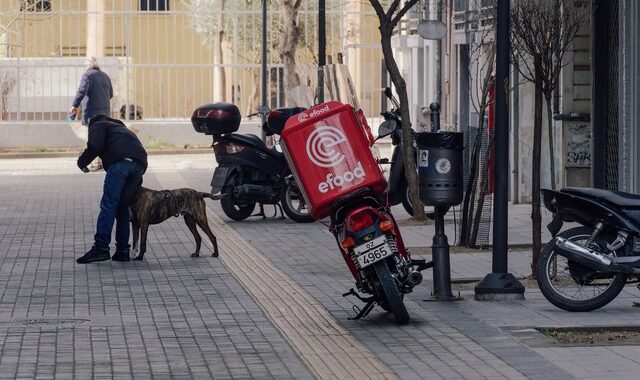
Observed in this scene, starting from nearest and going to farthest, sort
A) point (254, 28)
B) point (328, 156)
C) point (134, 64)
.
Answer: point (328, 156)
point (134, 64)
point (254, 28)

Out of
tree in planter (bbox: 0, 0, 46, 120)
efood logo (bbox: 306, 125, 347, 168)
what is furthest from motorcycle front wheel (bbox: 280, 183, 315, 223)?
tree in planter (bbox: 0, 0, 46, 120)

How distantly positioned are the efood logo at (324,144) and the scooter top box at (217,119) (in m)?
7.82

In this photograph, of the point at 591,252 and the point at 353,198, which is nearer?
the point at 353,198

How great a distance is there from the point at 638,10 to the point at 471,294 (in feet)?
21.5

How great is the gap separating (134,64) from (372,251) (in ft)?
85.0

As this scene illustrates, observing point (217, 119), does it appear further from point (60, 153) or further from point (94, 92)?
point (60, 153)

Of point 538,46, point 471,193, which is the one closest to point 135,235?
point 471,193

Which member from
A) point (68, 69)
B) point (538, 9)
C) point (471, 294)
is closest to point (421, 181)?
point (471, 294)

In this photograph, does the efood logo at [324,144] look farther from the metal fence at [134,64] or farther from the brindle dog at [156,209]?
the metal fence at [134,64]

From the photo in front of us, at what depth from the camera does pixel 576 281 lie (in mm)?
10852

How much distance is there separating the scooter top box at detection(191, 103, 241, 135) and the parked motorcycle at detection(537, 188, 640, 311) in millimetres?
7958

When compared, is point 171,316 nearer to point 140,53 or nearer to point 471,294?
point 471,294

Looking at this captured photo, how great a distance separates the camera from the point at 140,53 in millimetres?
37781

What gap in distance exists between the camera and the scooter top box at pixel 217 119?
18.4m
